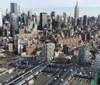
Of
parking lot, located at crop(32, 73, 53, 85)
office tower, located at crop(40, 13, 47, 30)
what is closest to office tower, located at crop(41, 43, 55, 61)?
parking lot, located at crop(32, 73, 53, 85)

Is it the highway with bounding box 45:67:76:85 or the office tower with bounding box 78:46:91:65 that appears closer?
the highway with bounding box 45:67:76:85

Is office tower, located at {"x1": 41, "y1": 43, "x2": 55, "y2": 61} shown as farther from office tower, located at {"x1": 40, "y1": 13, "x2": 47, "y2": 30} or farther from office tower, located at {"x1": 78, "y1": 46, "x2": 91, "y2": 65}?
office tower, located at {"x1": 40, "y1": 13, "x2": 47, "y2": 30}

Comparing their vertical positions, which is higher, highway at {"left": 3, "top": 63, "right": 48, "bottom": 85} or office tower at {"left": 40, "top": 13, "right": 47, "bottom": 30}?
office tower at {"left": 40, "top": 13, "right": 47, "bottom": 30}

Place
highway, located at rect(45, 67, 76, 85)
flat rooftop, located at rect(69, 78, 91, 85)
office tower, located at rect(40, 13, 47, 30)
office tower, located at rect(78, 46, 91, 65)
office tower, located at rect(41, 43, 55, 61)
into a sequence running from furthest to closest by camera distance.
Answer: office tower, located at rect(40, 13, 47, 30)
office tower, located at rect(41, 43, 55, 61)
office tower, located at rect(78, 46, 91, 65)
flat rooftop, located at rect(69, 78, 91, 85)
highway, located at rect(45, 67, 76, 85)

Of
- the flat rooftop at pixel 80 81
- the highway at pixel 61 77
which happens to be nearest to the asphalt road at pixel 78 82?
the flat rooftop at pixel 80 81

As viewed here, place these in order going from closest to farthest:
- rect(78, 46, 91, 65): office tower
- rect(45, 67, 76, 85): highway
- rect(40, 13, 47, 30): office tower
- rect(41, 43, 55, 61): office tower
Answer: rect(45, 67, 76, 85): highway, rect(78, 46, 91, 65): office tower, rect(41, 43, 55, 61): office tower, rect(40, 13, 47, 30): office tower

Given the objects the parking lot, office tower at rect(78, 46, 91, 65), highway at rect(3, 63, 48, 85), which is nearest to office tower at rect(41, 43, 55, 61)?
highway at rect(3, 63, 48, 85)

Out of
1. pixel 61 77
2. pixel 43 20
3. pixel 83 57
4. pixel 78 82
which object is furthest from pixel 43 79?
pixel 43 20

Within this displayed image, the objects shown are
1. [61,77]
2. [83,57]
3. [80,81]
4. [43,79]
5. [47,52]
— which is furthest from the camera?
[47,52]

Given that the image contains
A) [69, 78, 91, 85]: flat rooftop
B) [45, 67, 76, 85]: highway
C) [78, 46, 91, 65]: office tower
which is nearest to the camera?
[45, 67, 76, 85]: highway

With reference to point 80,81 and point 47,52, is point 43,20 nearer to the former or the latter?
point 47,52

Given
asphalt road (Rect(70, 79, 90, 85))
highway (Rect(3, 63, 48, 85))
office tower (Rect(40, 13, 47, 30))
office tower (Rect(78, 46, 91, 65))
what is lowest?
asphalt road (Rect(70, 79, 90, 85))

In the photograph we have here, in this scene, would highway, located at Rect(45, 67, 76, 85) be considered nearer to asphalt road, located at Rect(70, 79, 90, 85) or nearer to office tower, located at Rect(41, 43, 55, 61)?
asphalt road, located at Rect(70, 79, 90, 85)
